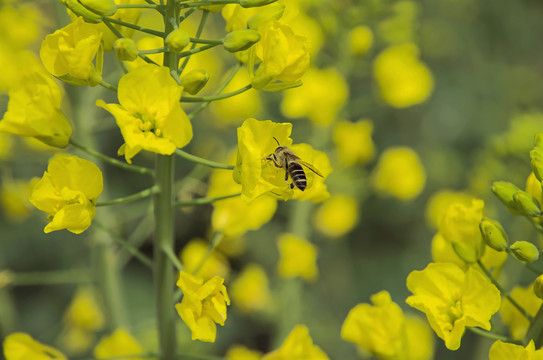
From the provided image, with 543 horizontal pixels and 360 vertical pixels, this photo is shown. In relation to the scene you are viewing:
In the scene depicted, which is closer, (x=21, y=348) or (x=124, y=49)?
(x=124, y=49)

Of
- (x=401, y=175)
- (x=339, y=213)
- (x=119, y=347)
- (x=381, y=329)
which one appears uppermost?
(x=381, y=329)

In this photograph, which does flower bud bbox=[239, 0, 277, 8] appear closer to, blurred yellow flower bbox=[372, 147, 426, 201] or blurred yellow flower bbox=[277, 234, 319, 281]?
blurred yellow flower bbox=[277, 234, 319, 281]

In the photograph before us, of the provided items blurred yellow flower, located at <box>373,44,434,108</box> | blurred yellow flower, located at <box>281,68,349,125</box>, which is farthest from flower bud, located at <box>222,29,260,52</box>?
blurred yellow flower, located at <box>373,44,434,108</box>

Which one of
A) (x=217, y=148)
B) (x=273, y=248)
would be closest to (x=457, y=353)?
(x=273, y=248)

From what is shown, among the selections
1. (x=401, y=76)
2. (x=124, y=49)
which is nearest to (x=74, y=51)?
(x=124, y=49)

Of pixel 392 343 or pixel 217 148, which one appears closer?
pixel 392 343

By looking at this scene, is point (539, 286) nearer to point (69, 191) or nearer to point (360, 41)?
point (69, 191)

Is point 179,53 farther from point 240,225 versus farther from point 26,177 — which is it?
point 26,177
